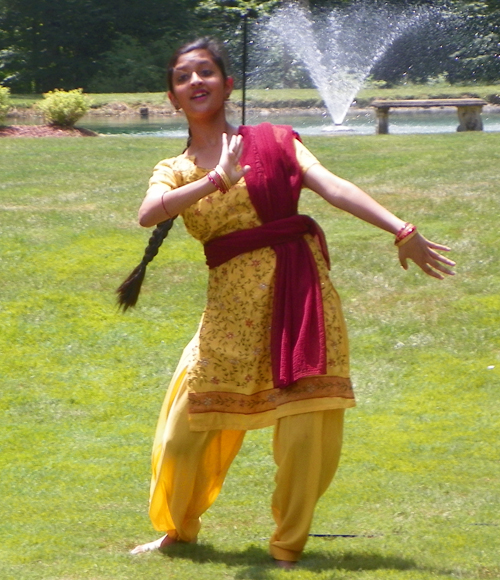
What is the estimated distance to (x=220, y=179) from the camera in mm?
3197

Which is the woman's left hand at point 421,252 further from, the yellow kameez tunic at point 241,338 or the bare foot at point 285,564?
the bare foot at point 285,564

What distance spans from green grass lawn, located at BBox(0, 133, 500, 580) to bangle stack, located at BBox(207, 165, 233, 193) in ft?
4.23

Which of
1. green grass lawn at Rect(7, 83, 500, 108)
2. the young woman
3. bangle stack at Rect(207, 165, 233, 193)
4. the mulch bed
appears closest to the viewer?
bangle stack at Rect(207, 165, 233, 193)

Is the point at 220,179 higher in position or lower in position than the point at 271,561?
higher

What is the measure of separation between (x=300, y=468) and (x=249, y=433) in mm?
2022

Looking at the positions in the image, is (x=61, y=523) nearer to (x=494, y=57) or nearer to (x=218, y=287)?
(x=218, y=287)

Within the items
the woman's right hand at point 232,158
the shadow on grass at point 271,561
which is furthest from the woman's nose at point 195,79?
the shadow on grass at point 271,561

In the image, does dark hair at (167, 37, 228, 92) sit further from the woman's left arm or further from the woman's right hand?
the woman's left arm

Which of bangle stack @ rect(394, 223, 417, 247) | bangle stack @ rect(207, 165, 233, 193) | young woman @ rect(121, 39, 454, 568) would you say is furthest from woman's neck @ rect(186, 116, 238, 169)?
bangle stack @ rect(394, 223, 417, 247)

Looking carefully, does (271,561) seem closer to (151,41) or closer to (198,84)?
(198,84)

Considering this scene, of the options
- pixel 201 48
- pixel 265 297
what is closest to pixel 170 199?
pixel 265 297

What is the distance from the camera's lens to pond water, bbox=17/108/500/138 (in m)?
17.9

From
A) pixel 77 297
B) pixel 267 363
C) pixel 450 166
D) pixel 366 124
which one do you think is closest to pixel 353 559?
pixel 267 363

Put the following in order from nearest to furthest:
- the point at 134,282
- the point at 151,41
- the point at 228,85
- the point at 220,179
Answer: the point at 220,179 → the point at 228,85 → the point at 134,282 → the point at 151,41
